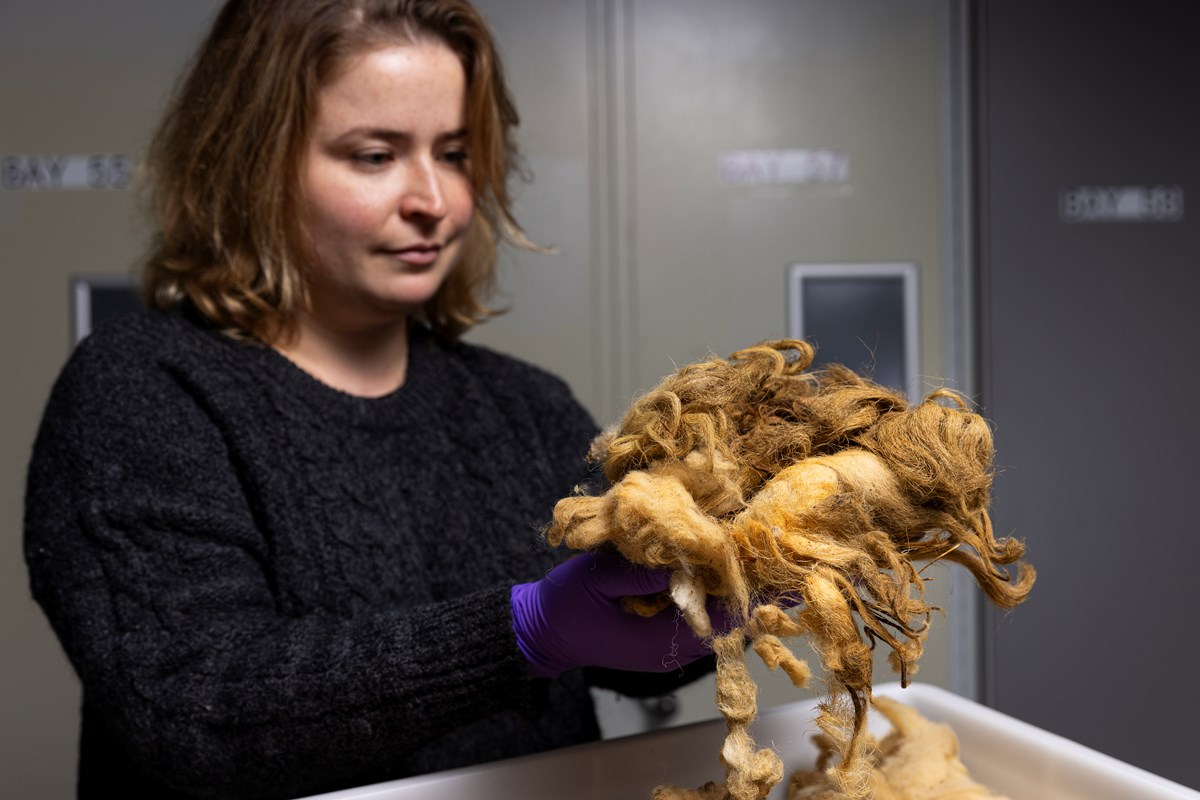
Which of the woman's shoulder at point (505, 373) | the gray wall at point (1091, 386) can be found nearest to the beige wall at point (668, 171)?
the gray wall at point (1091, 386)

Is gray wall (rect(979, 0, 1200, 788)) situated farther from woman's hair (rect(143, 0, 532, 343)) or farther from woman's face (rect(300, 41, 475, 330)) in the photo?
woman's face (rect(300, 41, 475, 330))

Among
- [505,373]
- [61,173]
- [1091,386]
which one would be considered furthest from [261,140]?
[1091,386]

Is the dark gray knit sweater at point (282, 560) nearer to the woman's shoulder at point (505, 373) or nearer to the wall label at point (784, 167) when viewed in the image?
the woman's shoulder at point (505, 373)

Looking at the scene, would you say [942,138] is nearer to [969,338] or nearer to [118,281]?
[969,338]

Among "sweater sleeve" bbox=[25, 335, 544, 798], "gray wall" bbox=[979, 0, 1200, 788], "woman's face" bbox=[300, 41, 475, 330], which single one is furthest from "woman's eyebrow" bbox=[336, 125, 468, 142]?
"gray wall" bbox=[979, 0, 1200, 788]

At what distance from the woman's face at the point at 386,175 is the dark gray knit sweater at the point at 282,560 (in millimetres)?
139

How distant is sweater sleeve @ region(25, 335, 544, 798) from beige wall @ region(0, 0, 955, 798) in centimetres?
101

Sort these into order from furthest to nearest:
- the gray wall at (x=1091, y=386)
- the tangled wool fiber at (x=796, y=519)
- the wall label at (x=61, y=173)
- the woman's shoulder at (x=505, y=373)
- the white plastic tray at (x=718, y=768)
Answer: the gray wall at (x=1091, y=386) < the wall label at (x=61, y=173) < the woman's shoulder at (x=505, y=373) < the white plastic tray at (x=718, y=768) < the tangled wool fiber at (x=796, y=519)

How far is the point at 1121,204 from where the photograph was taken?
202 cm

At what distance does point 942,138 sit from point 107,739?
1715mm

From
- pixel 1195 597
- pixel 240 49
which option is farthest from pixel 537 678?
pixel 1195 597

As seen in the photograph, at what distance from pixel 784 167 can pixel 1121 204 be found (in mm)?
629

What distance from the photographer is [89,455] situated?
95 centimetres

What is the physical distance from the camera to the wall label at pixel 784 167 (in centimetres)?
202
